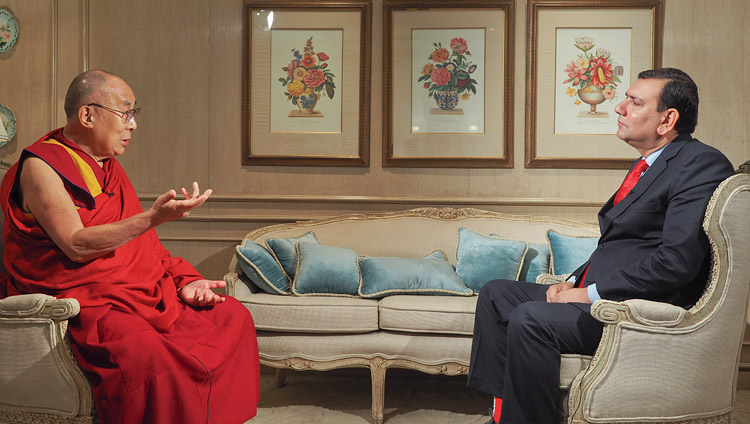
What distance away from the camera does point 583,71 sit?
3979 mm

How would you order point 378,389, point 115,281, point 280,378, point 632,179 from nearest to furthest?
1. point 115,281
2. point 632,179
3. point 378,389
4. point 280,378

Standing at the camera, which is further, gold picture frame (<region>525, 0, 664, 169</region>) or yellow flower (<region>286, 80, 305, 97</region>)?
yellow flower (<region>286, 80, 305, 97</region>)

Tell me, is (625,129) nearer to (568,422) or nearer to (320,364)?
(568,422)

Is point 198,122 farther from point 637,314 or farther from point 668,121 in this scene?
point 637,314

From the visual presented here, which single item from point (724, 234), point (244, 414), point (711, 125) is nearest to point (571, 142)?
point (711, 125)

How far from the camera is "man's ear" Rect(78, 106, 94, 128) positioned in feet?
7.34

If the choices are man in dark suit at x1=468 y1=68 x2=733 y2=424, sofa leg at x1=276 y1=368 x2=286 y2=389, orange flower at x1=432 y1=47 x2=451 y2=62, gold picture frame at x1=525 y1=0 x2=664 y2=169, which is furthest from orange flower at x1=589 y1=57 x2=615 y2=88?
sofa leg at x1=276 y1=368 x2=286 y2=389

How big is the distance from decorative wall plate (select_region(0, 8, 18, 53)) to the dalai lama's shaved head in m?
2.41

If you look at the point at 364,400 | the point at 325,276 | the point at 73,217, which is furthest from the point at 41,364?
the point at 364,400

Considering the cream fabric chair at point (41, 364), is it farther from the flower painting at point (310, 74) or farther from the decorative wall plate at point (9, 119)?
the decorative wall plate at point (9, 119)

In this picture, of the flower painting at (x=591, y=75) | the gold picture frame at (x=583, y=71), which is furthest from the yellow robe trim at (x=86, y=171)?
the flower painting at (x=591, y=75)

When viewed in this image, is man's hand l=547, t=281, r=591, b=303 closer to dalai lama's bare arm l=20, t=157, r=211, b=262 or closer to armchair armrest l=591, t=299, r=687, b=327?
armchair armrest l=591, t=299, r=687, b=327

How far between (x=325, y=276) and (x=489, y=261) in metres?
0.92

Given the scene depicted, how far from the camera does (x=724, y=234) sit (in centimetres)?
201
